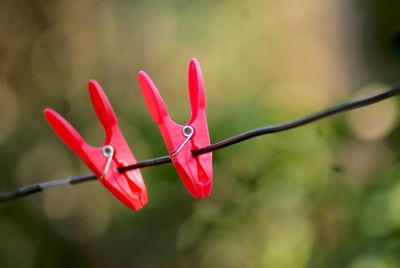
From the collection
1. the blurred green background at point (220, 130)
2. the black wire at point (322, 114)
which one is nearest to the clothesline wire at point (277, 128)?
the black wire at point (322, 114)

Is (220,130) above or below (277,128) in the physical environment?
below

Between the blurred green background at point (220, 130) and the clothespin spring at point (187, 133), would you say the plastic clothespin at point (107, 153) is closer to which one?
the clothespin spring at point (187, 133)

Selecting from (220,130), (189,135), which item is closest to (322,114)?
(189,135)

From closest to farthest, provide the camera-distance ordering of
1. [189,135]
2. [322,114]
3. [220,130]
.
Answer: [322,114] → [189,135] → [220,130]

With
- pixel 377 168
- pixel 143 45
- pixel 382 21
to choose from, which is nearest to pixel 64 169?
pixel 143 45

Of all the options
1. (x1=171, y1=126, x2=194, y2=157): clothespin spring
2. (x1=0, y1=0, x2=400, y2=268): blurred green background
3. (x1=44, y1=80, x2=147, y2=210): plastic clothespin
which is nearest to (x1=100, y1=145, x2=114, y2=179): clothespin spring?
(x1=44, y1=80, x2=147, y2=210): plastic clothespin

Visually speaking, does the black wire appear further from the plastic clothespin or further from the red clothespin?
the plastic clothespin

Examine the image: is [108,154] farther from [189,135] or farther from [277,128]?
[277,128]
